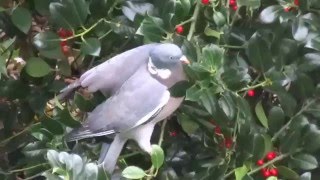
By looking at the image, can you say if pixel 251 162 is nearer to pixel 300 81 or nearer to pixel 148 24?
pixel 300 81

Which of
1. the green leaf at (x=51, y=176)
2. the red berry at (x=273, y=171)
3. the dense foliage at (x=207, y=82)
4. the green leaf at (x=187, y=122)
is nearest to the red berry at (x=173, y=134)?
the dense foliage at (x=207, y=82)

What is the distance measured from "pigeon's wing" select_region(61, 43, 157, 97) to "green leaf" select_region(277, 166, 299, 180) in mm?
255

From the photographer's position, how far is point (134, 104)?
0.98 m

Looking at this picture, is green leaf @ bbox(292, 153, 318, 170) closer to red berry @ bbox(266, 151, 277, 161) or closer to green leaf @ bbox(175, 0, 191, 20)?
red berry @ bbox(266, 151, 277, 161)

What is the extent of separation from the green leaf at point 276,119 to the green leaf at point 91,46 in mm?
276

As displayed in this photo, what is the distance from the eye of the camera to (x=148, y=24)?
Result: 42.1 inches

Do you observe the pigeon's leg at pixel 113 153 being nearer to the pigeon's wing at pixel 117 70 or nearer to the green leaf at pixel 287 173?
the pigeon's wing at pixel 117 70

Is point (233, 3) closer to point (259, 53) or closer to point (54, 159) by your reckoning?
point (259, 53)

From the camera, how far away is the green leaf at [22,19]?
1195 mm

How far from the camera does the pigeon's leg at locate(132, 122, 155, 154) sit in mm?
1006

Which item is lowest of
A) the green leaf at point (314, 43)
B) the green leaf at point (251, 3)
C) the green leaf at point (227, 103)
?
the green leaf at point (227, 103)

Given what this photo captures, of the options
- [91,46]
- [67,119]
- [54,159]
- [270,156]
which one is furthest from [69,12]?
[270,156]

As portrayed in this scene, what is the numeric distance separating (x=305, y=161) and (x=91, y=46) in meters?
0.36

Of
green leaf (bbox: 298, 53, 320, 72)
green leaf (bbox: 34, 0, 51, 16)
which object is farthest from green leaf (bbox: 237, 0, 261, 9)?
green leaf (bbox: 34, 0, 51, 16)
